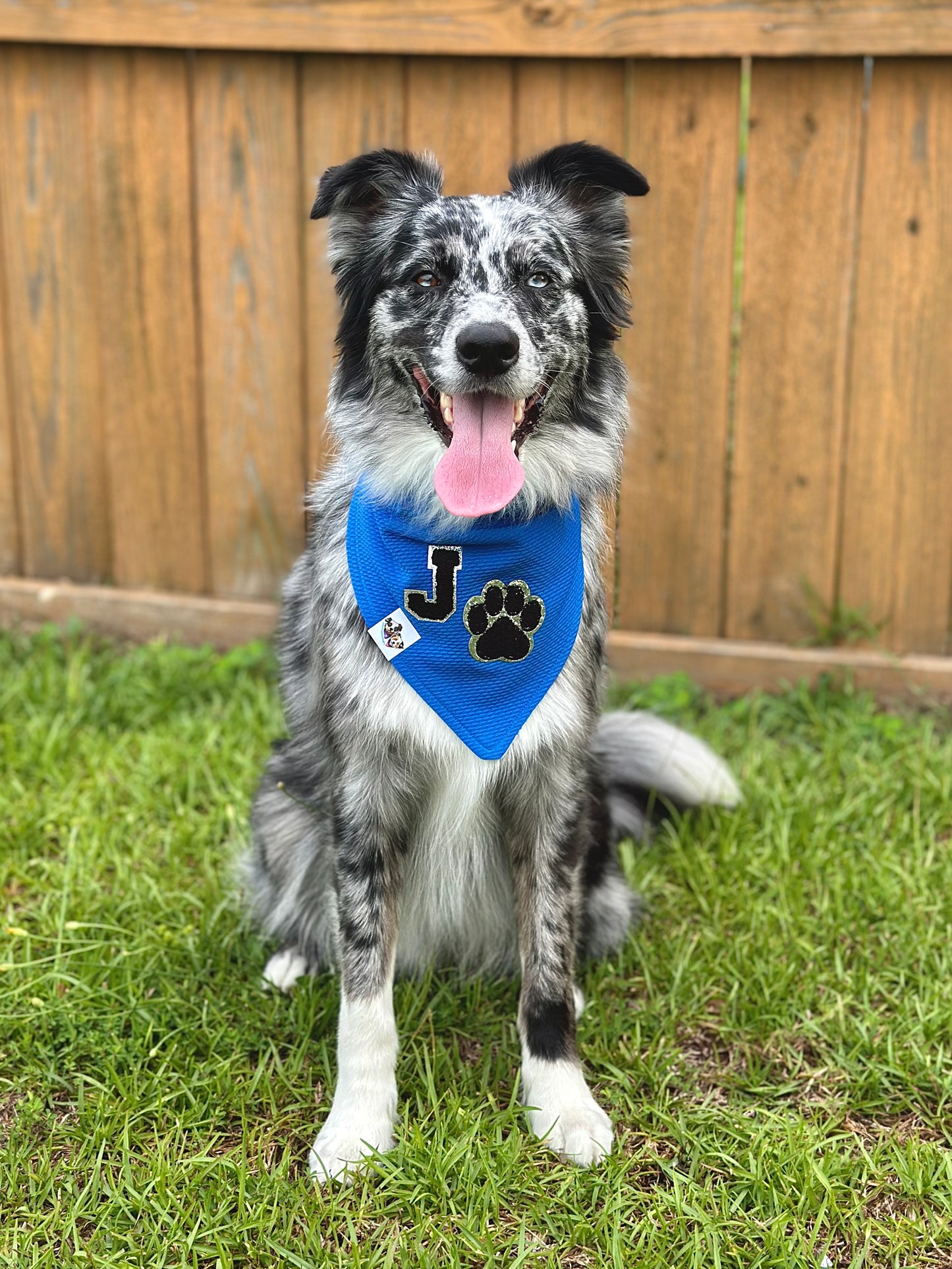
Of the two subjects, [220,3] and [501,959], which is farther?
[220,3]

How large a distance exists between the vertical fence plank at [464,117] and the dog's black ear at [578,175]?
1312mm

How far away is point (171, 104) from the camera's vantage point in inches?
159

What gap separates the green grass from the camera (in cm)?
217

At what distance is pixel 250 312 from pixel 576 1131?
2.83 meters

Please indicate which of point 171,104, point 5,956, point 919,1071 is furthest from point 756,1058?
Result: point 171,104

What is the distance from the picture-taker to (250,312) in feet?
13.6

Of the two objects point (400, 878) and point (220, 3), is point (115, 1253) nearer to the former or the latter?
point (400, 878)

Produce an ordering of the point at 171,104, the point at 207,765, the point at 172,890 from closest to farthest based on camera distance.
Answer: the point at 172,890
the point at 207,765
the point at 171,104

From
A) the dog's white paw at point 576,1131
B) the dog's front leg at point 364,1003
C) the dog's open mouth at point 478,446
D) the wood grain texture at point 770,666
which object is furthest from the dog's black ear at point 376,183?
the wood grain texture at point 770,666

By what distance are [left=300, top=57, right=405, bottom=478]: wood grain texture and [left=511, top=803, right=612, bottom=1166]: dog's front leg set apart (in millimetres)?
1790

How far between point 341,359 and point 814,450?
1.93 metres

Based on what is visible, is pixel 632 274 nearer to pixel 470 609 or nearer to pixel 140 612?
pixel 470 609

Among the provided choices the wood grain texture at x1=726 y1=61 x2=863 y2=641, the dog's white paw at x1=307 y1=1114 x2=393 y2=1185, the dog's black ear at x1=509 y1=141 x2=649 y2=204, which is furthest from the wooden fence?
the dog's white paw at x1=307 y1=1114 x2=393 y2=1185

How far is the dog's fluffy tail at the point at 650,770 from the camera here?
3.32 m
